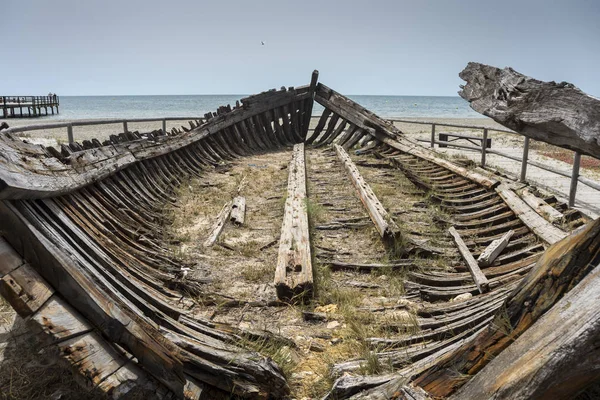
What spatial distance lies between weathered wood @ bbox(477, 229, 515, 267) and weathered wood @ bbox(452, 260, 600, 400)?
3.16m

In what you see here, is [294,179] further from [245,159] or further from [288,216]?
[245,159]

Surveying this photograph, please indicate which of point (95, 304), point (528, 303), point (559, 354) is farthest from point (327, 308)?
point (559, 354)

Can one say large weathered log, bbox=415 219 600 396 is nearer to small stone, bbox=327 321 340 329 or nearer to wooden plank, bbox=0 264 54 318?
small stone, bbox=327 321 340 329

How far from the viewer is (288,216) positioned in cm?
623

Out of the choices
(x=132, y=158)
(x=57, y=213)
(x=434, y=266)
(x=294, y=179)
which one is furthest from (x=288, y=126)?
(x=57, y=213)

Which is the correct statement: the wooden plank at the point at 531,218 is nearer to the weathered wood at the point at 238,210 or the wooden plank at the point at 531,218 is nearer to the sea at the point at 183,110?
the weathered wood at the point at 238,210

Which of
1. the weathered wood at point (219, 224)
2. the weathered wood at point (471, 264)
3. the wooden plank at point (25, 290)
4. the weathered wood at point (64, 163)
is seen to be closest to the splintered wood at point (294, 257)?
the weathered wood at point (219, 224)

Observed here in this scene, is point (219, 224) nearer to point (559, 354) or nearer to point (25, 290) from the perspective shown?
point (25, 290)

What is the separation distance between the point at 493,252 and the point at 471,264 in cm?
32

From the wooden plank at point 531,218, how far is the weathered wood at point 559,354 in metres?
3.16

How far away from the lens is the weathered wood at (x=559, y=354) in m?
1.66

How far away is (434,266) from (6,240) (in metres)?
4.01

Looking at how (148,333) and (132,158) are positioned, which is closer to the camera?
(148,333)

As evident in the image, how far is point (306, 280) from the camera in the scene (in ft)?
14.4
